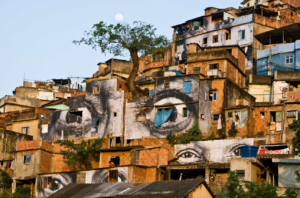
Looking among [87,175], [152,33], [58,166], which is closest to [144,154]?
[87,175]

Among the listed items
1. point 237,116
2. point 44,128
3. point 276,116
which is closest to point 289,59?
point 276,116

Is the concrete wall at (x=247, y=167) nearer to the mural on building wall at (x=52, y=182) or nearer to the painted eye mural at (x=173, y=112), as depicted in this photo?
the painted eye mural at (x=173, y=112)

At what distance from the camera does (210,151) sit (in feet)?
120

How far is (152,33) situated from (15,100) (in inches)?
655

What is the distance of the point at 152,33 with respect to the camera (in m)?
48.5

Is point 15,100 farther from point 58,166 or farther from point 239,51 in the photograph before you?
point 239,51

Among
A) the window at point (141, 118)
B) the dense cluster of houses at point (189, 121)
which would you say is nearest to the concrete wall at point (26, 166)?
the dense cluster of houses at point (189, 121)

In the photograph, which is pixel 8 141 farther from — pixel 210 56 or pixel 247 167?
pixel 247 167

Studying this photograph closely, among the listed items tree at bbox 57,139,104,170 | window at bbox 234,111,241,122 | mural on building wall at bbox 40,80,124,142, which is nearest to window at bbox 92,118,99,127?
mural on building wall at bbox 40,80,124,142

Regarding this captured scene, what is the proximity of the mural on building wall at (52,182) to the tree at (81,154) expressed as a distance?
2.97 metres

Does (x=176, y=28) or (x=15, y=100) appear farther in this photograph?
(x=176, y=28)

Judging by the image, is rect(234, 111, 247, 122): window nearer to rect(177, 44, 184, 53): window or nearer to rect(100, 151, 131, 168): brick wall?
rect(100, 151, 131, 168): brick wall

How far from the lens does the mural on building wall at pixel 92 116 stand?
144ft

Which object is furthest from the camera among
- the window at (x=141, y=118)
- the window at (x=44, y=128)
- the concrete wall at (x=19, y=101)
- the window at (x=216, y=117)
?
the concrete wall at (x=19, y=101)
